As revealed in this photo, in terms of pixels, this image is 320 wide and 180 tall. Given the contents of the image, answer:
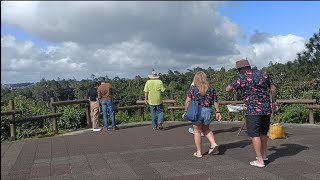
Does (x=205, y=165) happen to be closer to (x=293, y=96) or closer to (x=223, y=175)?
(x=223, y=175)

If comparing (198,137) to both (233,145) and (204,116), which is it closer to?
(204,116)

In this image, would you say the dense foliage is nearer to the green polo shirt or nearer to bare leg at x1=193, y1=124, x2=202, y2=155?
the green polo shirt

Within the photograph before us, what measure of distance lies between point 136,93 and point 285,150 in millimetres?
15883

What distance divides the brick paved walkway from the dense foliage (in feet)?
Result: 4.90

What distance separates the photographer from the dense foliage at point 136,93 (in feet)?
45.0

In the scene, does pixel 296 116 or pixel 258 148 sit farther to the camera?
pixel 296 116

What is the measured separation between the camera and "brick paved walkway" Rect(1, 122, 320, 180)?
21.0 ft

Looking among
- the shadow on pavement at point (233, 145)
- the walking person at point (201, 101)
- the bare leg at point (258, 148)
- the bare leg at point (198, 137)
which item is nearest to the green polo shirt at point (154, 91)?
the shadow on pavement at point (233, 145)

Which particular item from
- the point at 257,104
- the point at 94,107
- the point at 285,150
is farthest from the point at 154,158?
the point at 94,107

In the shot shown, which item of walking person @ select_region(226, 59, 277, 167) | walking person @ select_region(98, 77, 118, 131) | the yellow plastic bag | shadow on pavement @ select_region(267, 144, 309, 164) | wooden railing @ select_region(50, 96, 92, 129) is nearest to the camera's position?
walking person @ select_region(226, 59, 277, 167)

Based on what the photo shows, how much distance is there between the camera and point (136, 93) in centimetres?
2342

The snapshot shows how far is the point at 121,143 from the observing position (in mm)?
9758

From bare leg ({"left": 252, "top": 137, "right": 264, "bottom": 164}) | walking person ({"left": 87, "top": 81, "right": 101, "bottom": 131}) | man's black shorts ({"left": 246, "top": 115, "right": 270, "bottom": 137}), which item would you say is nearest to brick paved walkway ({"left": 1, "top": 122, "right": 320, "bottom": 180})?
bare leg ({"left": 252, "top": 137, "right": 264, "bottom": 164})

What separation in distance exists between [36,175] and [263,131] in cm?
360
